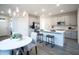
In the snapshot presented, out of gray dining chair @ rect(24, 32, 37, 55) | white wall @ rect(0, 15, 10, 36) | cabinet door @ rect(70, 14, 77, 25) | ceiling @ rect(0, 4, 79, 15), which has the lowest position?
gray dining chair @ rect(24, 32, 37, 55)

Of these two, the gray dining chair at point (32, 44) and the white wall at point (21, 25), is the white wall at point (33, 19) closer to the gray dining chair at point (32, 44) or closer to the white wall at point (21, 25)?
the white wall at point (21, 25)

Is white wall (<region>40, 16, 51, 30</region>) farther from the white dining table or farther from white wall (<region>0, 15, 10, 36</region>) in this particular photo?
white wall (<region>0, 15, 10, 36</region>)

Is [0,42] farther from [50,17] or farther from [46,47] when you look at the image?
[50,17]

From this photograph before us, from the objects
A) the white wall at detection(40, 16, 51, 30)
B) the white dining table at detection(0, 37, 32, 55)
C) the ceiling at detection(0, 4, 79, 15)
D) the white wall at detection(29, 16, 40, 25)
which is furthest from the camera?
the white wall at detection(40, 16, 51, 30)

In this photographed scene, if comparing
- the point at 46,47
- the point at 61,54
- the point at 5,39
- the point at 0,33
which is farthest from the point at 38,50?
the point at 0,33

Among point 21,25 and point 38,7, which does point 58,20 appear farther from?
point 21,25

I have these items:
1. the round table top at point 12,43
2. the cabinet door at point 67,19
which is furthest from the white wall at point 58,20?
the round table top at point 12,43

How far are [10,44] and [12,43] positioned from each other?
7 cm

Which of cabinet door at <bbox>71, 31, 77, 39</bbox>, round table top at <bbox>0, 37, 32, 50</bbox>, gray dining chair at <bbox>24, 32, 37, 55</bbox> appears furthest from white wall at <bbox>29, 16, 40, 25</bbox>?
cabinet door at <bbox>71, 31, 77, 39</bbox>

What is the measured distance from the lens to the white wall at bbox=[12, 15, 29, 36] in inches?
79.8

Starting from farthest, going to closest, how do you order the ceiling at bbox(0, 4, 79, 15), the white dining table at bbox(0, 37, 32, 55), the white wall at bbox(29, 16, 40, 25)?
1. the white wall at bbox(29, 16, 40, 25)
2. the ceiling at bbox(0, 4, 79, 15)
3. the white dining table at bbox(0, 37, 32, 55)

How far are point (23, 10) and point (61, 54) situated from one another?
4.73 ft

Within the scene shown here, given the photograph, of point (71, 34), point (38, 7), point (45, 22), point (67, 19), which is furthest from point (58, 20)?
point (38, 7)

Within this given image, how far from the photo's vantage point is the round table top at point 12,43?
1.79m
